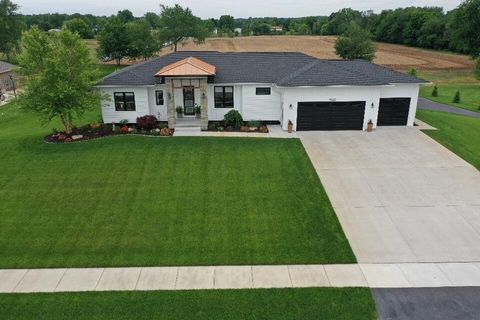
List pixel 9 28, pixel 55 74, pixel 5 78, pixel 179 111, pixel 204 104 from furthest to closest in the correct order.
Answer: pixel 9 28 < pixel 5 78 < pixel 179 111 < pixel 204 104 < pixel 55 74

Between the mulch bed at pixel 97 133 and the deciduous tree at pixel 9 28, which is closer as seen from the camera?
the mulch bed at pixel 97 133

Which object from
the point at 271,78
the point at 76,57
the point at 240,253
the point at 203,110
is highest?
the point at 76,57

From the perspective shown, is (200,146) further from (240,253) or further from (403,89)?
(403,89)

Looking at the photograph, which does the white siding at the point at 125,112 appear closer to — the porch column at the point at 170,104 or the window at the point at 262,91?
the porch column at the point at 170,104

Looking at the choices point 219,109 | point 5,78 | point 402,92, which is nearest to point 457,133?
point 402,92

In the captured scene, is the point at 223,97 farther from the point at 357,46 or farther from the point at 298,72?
the point at 357,46

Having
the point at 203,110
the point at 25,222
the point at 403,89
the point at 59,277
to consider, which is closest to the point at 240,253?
the point at 59,277

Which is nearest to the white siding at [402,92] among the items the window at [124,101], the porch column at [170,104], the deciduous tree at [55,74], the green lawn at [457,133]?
the green lawn at [457,133]
